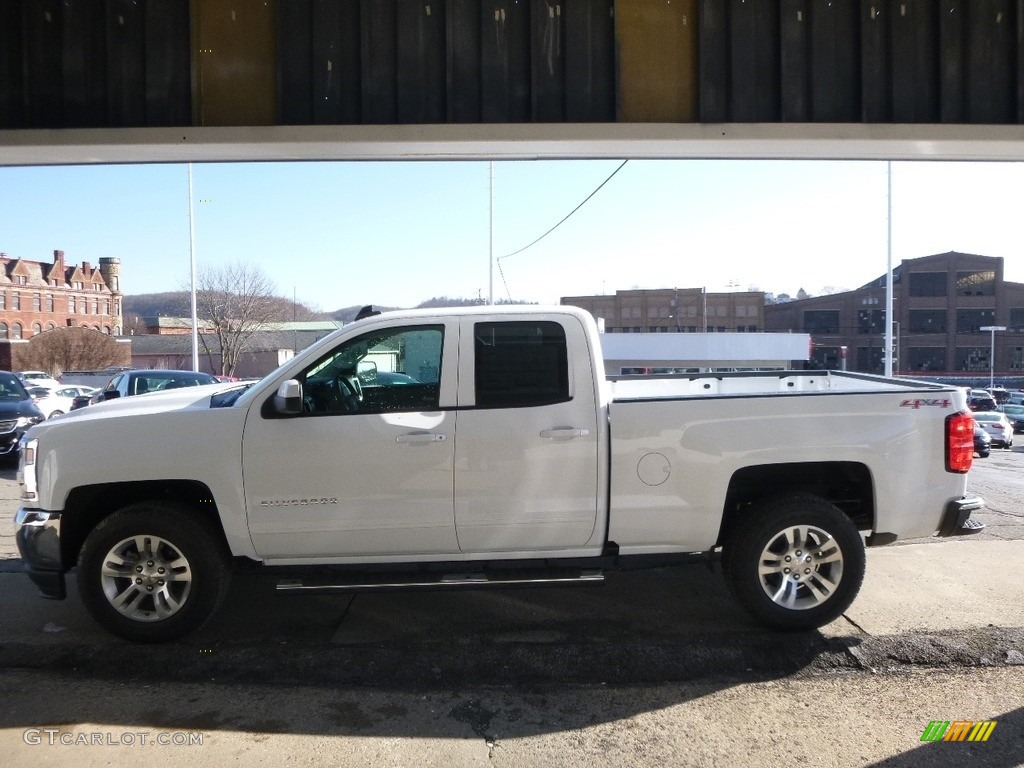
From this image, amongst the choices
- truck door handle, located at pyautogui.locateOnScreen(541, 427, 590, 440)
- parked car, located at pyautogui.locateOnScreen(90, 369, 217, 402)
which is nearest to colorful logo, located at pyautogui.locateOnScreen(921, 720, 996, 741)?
truck door handle, located at pyautogui.locateOnScreen(541, 427, 590, 440)

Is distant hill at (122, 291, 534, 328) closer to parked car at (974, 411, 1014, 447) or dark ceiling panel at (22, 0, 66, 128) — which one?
dark ceiling panel at (22, 0, 66, 128)

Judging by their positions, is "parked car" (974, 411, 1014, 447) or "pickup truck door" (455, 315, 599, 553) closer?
"pickup truck door" (455, 315, 599, 553)

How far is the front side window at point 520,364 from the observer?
191 inches

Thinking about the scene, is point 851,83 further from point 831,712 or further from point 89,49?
point 89,49

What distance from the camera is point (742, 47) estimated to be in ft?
23.7

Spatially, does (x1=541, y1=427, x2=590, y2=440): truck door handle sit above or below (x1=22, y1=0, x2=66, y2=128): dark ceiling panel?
below

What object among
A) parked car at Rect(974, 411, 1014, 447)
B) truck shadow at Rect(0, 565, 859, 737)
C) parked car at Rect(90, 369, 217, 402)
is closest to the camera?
truck shadow at Rect(0, 565, 859, 737)

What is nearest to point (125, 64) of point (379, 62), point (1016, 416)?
point (379, 62)

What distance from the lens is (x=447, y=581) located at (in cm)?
466

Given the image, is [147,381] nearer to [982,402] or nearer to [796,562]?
[796,562]

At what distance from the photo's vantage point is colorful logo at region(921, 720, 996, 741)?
3.73 metres

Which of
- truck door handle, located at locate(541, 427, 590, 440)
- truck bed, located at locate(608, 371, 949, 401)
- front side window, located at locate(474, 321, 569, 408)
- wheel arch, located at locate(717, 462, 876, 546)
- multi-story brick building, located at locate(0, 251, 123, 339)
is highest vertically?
multi-story brick building, located at locate(0, 251, 123, 339)

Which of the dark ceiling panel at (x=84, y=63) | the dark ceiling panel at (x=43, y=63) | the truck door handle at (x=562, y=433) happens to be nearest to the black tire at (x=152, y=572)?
the truck door handle at (x=562, y=433)

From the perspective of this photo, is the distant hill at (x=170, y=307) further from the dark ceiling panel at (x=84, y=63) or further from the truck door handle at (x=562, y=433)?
the truck door handle at (x=562, y=433)
